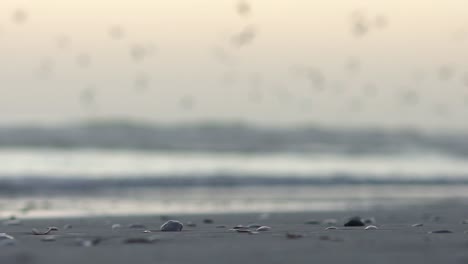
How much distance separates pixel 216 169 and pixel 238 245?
50.8ft

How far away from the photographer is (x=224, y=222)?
32.2 ft

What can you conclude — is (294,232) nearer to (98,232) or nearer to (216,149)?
(98,232)

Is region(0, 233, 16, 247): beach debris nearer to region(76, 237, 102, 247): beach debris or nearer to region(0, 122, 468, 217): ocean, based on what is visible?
region(76, 237, 102, 247): beach debris

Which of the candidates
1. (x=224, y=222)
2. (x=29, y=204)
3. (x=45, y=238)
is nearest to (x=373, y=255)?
(x=45, y=238)

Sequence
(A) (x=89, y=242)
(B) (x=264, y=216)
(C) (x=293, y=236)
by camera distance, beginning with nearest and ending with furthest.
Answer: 1. (A) (x=89, y=242)
2. (C) (x=293, y=236)
3. (B) (x=264, y=216)

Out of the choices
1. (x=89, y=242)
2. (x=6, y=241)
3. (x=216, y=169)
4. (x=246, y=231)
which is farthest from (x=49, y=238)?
(x=216, y=169)

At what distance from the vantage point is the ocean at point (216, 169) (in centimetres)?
1451

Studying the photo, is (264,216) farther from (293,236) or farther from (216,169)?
(216,169)

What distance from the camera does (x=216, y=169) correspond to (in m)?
21.9

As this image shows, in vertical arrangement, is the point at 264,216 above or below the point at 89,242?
above

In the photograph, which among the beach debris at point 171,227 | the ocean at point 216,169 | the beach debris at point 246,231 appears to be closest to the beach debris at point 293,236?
the beach debris at point 246,231

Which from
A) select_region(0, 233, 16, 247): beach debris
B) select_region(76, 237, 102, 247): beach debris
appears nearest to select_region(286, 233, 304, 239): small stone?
select_region(76, 237, 102, 247): beach debris

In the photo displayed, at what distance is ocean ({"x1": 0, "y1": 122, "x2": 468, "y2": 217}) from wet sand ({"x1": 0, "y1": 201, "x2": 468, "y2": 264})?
3.71 m

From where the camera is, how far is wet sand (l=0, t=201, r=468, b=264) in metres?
5.65
